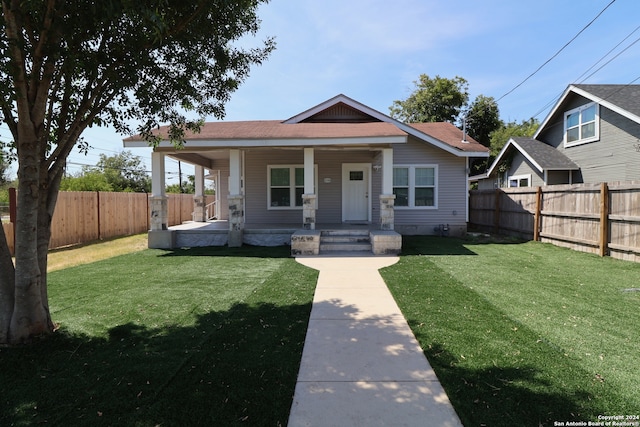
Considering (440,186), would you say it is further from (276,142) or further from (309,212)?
(276,142)

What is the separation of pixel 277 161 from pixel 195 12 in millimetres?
9084

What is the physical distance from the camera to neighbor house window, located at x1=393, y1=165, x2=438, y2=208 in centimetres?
1269

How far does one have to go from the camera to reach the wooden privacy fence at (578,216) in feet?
25.5

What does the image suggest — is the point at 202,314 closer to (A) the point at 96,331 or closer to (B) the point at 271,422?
(A) the point at 96,331

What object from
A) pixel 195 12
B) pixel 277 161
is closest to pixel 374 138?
pixel 277 161

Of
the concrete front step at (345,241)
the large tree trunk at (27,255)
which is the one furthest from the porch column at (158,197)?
the large tree trunk at (27,255)

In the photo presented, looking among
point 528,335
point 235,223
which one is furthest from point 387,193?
point 528,335

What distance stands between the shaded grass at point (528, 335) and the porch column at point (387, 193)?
9.65ft

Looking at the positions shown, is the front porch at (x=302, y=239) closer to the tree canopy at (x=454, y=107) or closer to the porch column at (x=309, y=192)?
the porch column at (x=309, y=192)

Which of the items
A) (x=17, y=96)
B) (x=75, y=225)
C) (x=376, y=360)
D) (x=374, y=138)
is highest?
(x=374, y=138)

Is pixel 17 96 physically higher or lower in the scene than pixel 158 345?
higher

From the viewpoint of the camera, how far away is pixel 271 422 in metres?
2.33

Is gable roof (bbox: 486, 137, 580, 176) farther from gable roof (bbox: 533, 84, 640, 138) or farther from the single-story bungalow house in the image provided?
the single-story bungalow house

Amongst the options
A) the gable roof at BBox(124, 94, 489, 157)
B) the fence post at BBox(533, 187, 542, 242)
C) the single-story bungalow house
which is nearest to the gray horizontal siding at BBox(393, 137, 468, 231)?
the single-story bungalow house
